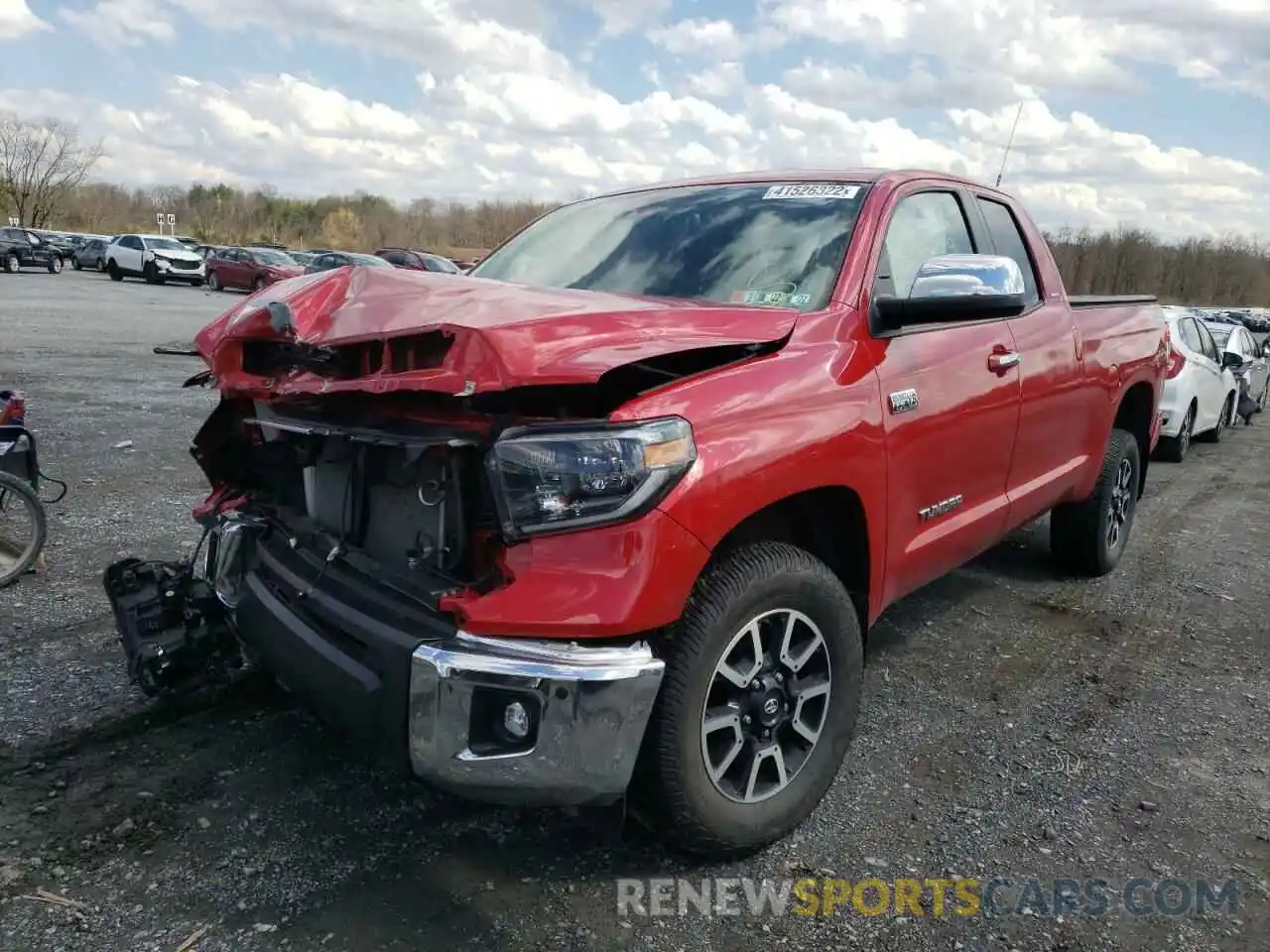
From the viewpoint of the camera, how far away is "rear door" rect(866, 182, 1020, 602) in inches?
124

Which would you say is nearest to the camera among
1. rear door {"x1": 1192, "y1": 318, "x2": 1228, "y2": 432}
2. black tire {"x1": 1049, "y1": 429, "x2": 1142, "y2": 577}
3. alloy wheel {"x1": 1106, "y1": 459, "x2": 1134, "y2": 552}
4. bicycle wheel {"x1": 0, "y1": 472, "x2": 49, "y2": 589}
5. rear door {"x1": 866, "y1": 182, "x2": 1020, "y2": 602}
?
rear door {"x1": 866, "y1": 182, "x2": 1020, "y2": 602}

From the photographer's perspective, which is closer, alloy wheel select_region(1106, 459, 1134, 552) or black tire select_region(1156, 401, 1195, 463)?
alloy wheel select_region(1106, 459, 1134, 552)

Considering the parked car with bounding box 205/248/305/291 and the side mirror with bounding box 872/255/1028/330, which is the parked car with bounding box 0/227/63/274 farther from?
the side mirror with bounding box 872/255/1028/330

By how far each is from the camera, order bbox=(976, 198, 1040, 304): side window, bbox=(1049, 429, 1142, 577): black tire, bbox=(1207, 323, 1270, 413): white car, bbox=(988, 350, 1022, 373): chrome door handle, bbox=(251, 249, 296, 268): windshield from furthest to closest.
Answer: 1. bbox=(251, 249, 296, 268): windshield
2. bbox=(1207, 323, 1270, 413): white car
3. bbox=(1049, 429, 1142, 577): black tire
4. bbox=(976, 198, 1040, 304): side window
5. bbox=(988, 350, 1022, 373): chrome door handle

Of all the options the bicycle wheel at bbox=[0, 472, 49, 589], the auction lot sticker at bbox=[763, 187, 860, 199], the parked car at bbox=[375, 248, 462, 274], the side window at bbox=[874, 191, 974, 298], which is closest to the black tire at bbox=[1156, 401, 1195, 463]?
the side window at bbox=[874, 191, 974, 298]

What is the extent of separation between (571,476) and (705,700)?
0.69 m

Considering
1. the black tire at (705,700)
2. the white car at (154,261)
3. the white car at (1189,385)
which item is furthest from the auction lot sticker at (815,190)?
the white car at (154,261)

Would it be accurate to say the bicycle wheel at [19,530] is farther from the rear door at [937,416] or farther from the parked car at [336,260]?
the parked car at [336,260]

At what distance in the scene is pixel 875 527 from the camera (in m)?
3.04

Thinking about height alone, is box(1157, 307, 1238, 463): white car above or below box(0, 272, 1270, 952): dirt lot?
above

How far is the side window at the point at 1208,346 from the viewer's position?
1127 centimetres

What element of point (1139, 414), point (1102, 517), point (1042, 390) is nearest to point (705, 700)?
point (1042, 390)

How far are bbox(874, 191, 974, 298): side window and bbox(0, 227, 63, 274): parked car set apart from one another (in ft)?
131

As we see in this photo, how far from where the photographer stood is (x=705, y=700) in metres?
2.47
